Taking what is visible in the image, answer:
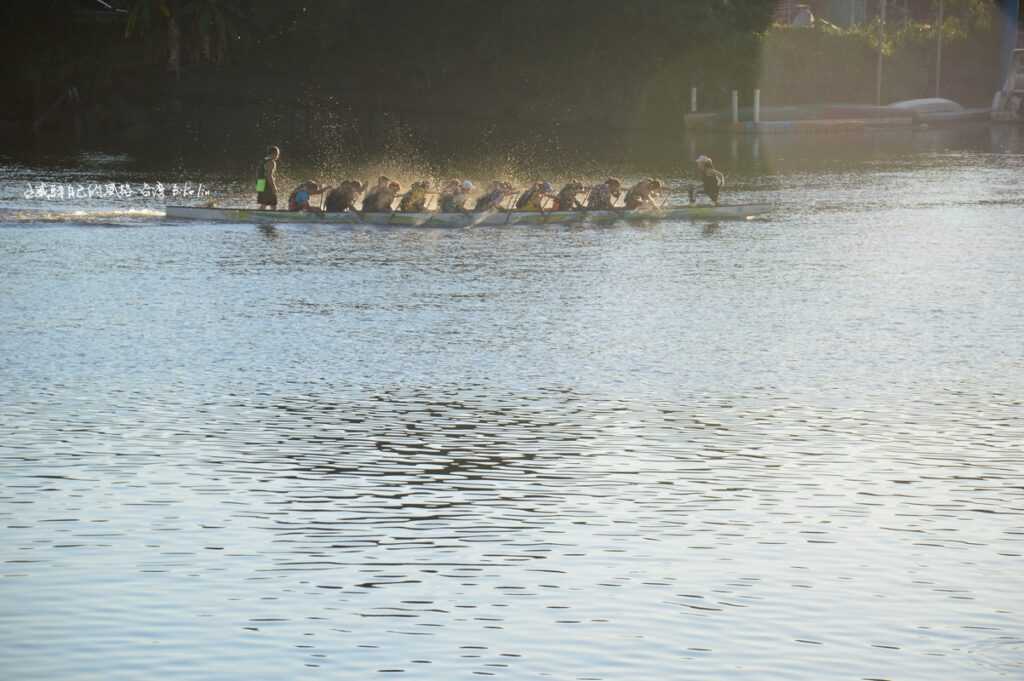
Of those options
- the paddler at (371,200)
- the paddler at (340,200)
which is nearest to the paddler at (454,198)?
the paddler at (371,200)

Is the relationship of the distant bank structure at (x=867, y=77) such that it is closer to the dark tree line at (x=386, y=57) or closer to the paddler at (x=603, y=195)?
the dark tree line at (x=386, y=57)

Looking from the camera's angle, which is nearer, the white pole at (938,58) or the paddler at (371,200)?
the paddler at (371,200)

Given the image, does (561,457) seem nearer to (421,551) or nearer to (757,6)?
(421,551)

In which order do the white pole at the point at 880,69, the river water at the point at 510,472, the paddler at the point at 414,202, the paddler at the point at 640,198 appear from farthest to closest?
the white pole at the point at 880,69 < the paddler at the point at 640,198 < the paddler at the point at 414,202 < the river water at the point at 510,472

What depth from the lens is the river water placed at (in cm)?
1127

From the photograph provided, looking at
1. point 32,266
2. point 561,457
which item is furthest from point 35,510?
point 32,266

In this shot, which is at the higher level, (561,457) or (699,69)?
(699,69)

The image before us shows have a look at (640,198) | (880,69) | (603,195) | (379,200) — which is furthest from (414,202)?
(880,69)

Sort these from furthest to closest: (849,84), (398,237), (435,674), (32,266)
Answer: (849,84) < (398,237) < (32,266) < (435,674)

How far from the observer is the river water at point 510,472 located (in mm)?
11266

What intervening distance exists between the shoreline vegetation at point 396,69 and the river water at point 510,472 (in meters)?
53.9

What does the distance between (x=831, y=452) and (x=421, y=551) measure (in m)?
5.14

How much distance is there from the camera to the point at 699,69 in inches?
3942

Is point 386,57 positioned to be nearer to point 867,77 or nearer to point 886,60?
point 867,77
